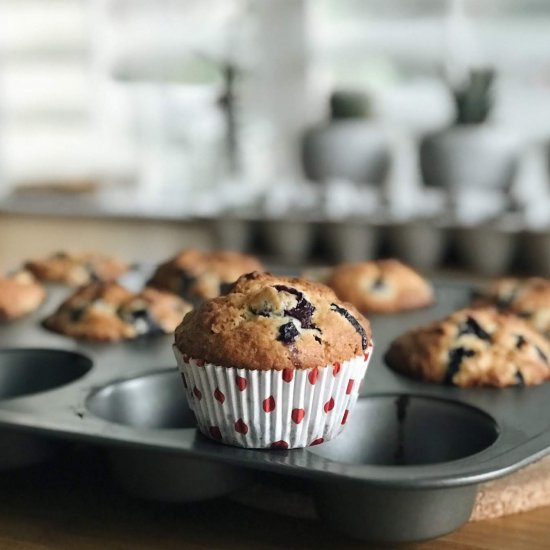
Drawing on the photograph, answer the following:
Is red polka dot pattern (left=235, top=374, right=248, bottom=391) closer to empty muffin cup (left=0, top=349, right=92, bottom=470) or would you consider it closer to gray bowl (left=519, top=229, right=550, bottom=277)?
empty muffin cup (left=0, top=349, right=92, bottom=470)

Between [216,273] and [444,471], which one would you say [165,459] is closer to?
[444,471]

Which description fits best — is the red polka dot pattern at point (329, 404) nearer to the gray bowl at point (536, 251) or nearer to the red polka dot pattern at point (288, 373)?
the red polka dot pattern at point (288, 373)

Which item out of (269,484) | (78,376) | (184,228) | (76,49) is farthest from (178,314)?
(76,49)

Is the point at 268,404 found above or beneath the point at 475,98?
beneath

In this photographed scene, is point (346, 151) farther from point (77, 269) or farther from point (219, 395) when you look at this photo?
point (219, 395)

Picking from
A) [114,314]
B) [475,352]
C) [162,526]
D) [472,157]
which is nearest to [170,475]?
[162,526]
